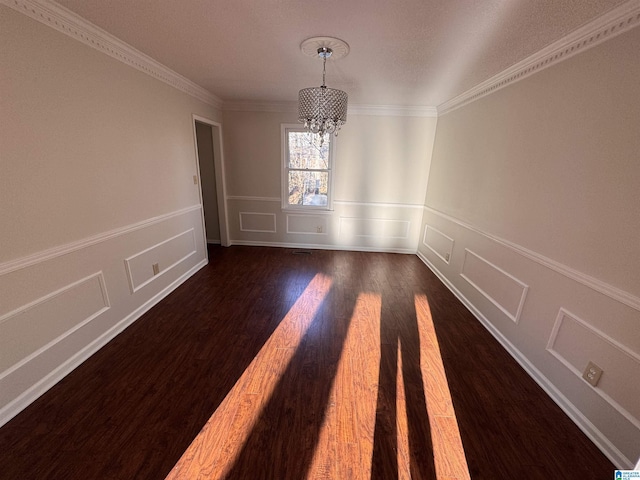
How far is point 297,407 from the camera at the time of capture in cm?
160

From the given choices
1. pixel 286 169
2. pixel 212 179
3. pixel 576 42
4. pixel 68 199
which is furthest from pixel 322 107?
pixel 212 179

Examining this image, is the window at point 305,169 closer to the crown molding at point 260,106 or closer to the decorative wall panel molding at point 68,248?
the crown molding at point 260,106

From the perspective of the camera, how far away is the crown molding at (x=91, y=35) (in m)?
1.48

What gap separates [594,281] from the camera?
1488 mm

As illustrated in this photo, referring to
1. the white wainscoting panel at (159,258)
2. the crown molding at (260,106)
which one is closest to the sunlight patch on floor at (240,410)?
the white wainscoting panel at (159,258)

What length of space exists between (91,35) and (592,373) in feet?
12.7

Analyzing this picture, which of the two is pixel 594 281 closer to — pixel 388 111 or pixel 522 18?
pixel 522 18

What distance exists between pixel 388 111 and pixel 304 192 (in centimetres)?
181

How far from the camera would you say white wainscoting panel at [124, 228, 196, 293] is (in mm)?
2412

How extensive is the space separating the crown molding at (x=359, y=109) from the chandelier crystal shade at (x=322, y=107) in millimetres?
1790

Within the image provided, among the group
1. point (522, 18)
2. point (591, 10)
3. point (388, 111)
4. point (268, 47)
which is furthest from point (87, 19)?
point (388, 111)

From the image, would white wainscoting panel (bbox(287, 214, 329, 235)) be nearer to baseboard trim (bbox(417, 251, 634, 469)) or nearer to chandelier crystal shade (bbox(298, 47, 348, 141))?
chandelier crystal shade (bbox(298, 47, 348, 141))

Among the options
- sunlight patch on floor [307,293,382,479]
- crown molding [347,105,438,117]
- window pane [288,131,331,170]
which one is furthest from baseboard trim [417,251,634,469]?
window pane [288,131,331,170]

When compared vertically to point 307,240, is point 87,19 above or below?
above
